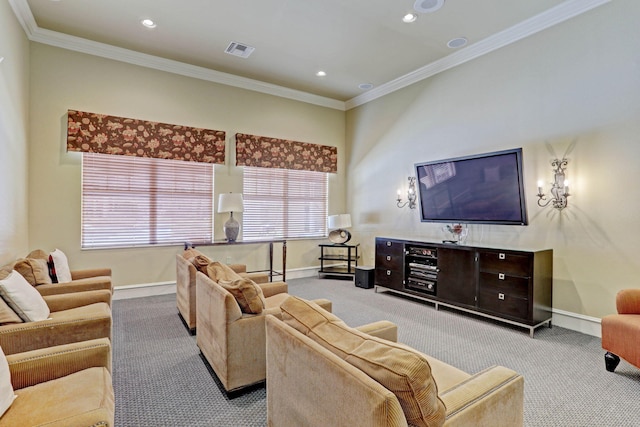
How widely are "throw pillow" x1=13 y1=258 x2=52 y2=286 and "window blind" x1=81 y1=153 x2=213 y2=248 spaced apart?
1644mm

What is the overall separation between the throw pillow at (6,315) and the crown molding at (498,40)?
17.9 ft

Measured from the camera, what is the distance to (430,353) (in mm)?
3020

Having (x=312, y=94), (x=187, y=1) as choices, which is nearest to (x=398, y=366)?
(x=187, y=1)

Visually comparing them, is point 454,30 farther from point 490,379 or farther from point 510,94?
point 490,379

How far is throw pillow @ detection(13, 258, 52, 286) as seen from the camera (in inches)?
110

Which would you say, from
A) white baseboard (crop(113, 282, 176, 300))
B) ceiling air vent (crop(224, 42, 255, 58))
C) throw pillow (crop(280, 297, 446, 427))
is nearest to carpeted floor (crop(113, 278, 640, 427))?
white baseboard (crop(113, 282, 176, 300))

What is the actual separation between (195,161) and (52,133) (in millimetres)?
1787

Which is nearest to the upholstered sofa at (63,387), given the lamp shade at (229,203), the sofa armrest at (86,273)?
the sofa armrest at (86,273)

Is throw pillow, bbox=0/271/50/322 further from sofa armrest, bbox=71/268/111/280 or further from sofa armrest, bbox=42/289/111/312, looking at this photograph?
sofa armrest, bbox=71/268/111/280

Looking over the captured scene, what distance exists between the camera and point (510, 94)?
4164 mm

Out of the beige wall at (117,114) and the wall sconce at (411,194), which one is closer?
the beige wall at (117,114)

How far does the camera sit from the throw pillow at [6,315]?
6.57 ft

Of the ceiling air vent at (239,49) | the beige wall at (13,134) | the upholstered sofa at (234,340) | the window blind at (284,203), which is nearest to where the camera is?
the upholstered sofa at (234,340)

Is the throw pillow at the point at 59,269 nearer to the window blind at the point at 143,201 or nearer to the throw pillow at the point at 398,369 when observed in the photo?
the window blind at the point at 143,201
